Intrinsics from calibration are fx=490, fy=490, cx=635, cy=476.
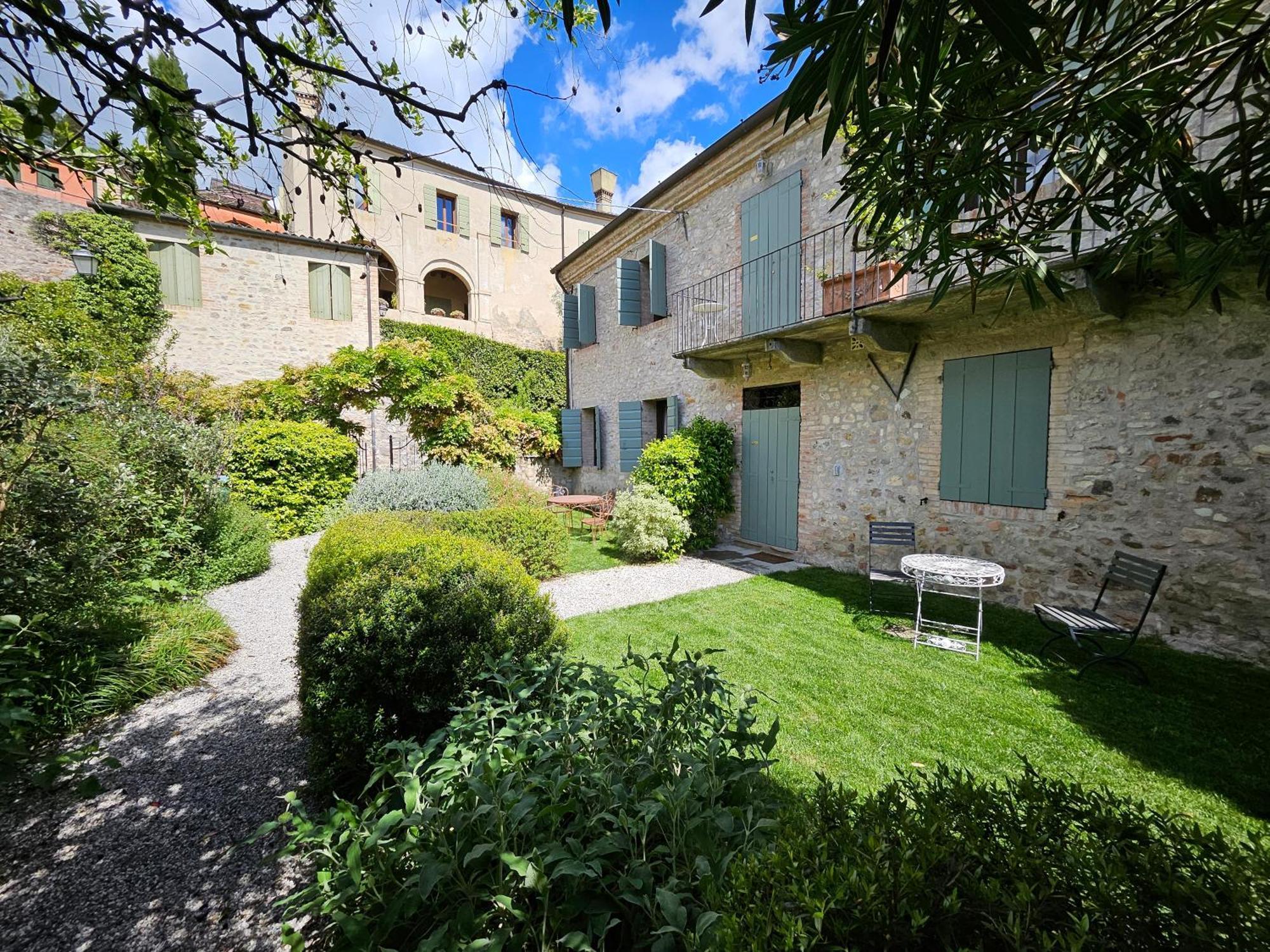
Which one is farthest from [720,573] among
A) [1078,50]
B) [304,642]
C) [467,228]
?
[467,228]

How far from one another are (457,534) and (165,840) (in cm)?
352

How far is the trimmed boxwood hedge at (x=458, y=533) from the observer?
3.82m

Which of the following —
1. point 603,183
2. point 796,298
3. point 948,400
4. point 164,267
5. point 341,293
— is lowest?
point 948,400

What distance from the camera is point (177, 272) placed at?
12.3m

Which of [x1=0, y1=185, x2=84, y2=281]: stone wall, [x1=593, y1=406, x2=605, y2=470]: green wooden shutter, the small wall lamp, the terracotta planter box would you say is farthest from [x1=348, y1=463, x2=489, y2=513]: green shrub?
[x1=0, y1=185, x2=84, y2=281]: stone wall

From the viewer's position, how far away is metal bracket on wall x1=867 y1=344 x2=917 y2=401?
625 centimetres

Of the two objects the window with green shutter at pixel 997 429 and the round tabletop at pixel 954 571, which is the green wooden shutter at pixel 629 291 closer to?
the window with green shutter at pixel 997 429

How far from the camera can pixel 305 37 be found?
87.0 inches

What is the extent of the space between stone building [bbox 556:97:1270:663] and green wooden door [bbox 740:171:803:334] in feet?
0.11

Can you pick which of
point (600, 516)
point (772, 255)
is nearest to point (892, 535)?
point (772, 255)

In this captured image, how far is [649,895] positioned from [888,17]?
201 centimetres

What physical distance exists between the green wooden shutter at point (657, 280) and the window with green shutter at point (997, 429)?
223 inches

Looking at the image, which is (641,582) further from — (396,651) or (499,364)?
(499,364)

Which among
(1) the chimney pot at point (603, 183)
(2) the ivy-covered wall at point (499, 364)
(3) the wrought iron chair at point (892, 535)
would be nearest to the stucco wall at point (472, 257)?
(1) the chimney pot at point (603, 183)
